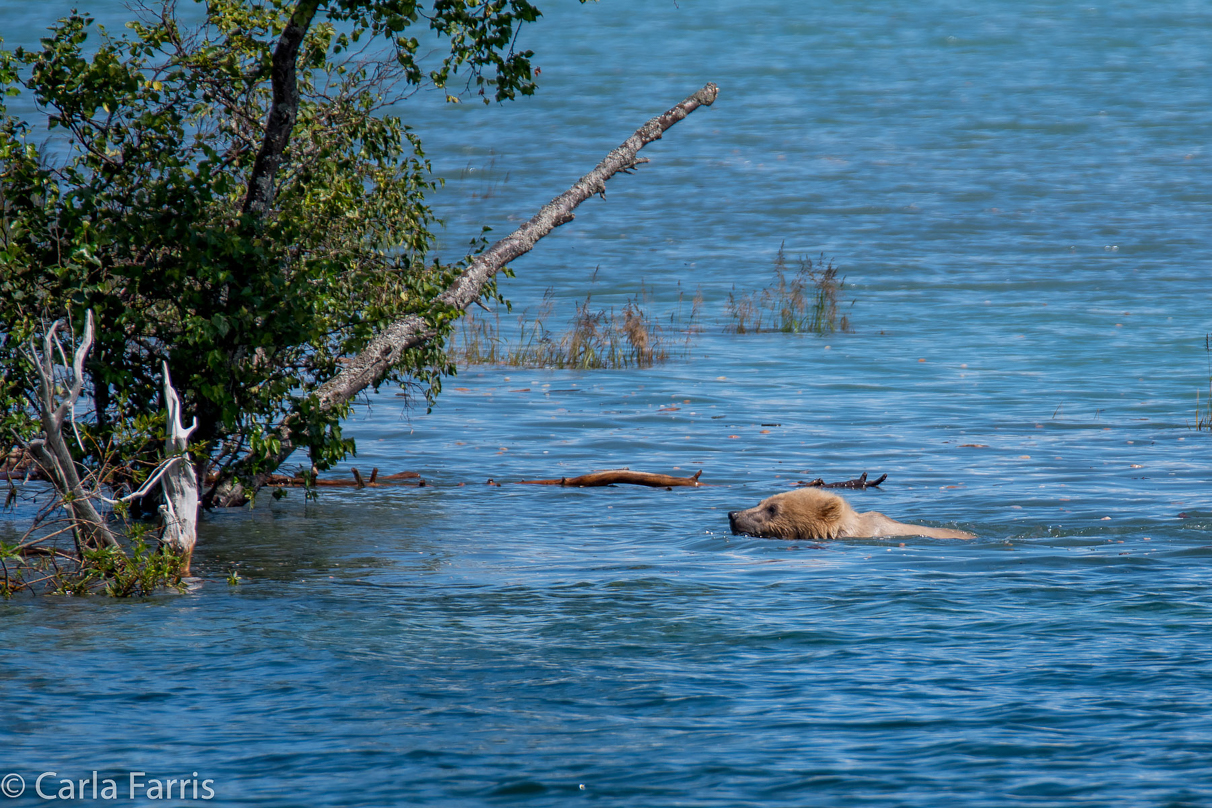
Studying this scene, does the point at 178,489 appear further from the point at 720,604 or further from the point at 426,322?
the point at 720,604

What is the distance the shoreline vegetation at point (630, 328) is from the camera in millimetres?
23719

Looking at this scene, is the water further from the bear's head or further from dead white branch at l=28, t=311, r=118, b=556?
dead white branch at l=28, t=311, r=118, b=556

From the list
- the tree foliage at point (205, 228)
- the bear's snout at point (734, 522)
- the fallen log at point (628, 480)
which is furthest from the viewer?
the fallen log at point (628, 480)

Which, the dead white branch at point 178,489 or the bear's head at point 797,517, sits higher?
the dead white branch at point 178,489

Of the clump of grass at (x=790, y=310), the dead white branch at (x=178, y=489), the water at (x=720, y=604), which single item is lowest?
the water at (x=720, y=604)

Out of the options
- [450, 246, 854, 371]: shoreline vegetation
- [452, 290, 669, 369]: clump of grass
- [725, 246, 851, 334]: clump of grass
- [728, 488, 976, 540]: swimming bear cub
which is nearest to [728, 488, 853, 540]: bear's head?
[728, 488, 976, 540]: swimming bear cub

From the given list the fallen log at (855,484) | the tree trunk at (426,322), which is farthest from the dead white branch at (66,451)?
the fallen log at (855,484)

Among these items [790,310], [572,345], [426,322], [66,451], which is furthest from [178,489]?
[790,310]

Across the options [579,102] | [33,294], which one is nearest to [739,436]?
[33,294]

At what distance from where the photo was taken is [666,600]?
9.74m

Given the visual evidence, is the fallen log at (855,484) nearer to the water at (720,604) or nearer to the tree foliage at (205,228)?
the water at (720,604)

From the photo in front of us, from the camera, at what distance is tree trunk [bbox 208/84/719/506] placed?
13.1 meters

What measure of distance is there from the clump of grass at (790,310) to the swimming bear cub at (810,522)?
15814mm

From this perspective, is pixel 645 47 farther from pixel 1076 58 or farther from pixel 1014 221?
pixel 1014 221
